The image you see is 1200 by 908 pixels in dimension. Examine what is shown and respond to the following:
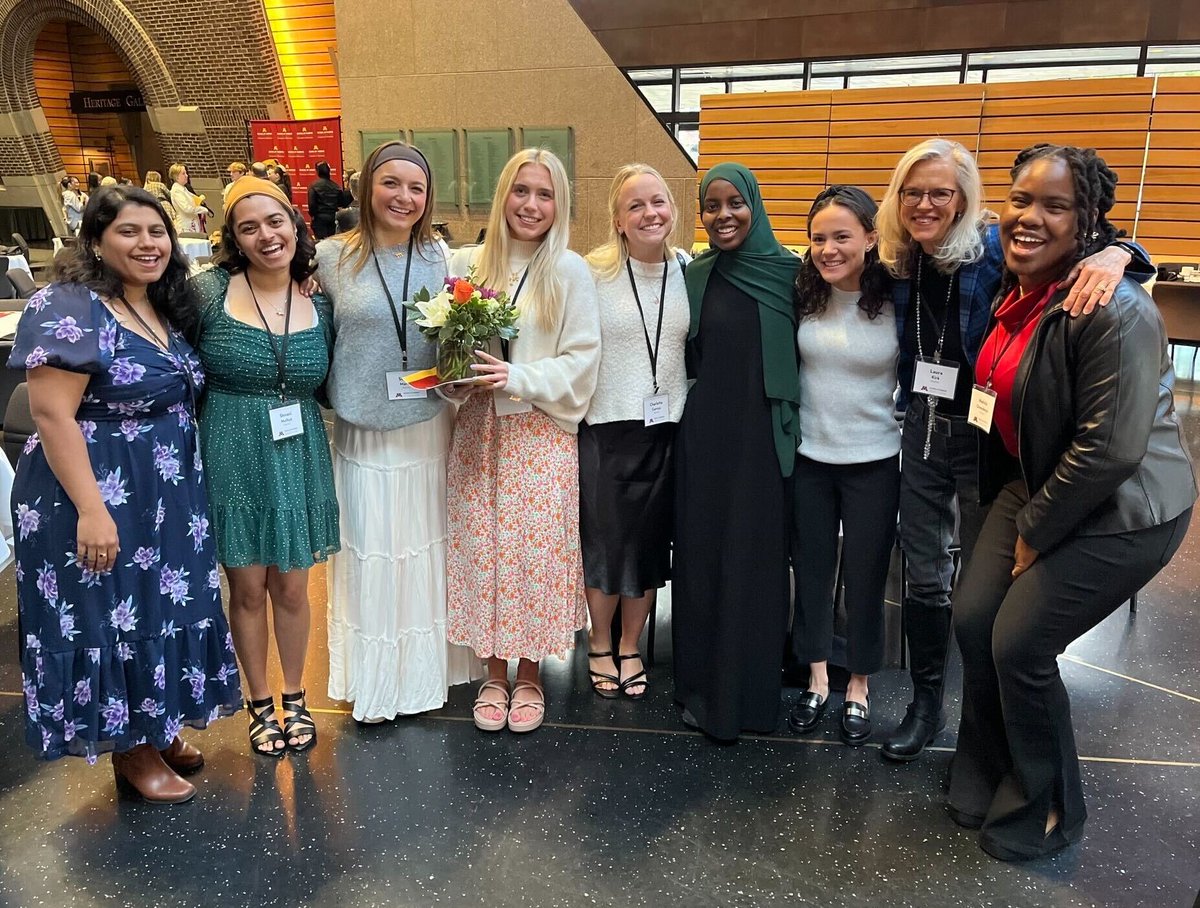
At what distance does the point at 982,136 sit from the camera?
10.3 meters

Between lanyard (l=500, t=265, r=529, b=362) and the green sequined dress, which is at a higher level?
lanyard (l=500, t=265, r=529, b=362)

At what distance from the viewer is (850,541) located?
2410mm

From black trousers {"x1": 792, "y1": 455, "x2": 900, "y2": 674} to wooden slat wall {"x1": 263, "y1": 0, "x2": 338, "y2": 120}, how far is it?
45.4 feet

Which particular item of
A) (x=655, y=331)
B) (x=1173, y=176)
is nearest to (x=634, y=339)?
(x=655, y=331)

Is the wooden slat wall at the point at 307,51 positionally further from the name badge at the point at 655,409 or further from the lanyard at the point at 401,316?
the name badge at the point at 655,409

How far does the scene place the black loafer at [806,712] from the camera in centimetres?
257

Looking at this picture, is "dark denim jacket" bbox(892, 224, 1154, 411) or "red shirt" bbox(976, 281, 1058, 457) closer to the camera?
"red shirt" bbox(976, 281, 1058, 457)

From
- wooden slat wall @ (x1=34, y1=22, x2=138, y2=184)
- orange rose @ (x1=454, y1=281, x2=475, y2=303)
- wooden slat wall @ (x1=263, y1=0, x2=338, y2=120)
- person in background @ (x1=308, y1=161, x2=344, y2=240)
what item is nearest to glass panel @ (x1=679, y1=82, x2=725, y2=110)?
wooden slat wall @ (x1=263, y1=0, x2=338, y2=120)

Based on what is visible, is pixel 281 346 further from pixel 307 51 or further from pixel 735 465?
pixel 307 51

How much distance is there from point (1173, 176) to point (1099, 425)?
10460 millimetres

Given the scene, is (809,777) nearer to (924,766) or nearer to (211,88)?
(924,766)

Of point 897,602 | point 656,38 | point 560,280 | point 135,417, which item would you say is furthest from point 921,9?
point 135,417

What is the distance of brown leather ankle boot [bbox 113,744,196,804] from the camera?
7.29ft

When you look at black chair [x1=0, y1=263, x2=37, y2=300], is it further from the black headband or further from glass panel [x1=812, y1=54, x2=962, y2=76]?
glass panel [x1=812, y1=54, x2=962, y2=76]
